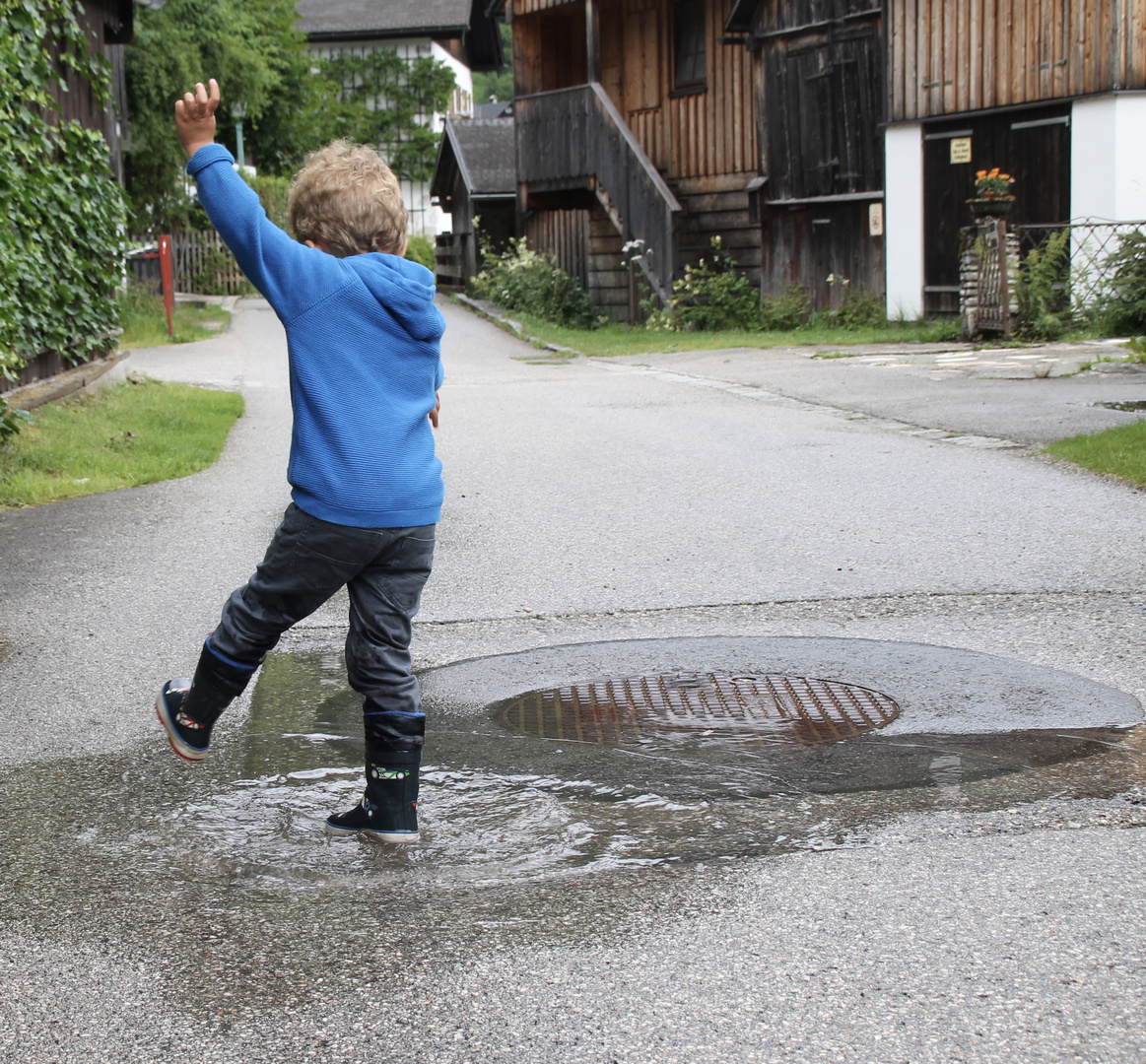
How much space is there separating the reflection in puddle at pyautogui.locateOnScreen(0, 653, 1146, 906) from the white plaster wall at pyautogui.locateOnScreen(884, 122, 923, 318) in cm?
1741

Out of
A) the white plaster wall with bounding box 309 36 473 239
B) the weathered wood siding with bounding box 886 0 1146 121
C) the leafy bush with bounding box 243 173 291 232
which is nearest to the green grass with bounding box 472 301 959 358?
the weathered wood siding with bounding box 886 0 1146 121

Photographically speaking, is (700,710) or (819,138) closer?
(700,710)

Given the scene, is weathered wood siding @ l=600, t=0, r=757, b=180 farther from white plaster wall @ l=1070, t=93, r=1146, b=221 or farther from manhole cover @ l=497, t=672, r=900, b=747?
manhole cover @ l=497, t=672, r=900, b=747

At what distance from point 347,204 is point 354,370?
0.36m

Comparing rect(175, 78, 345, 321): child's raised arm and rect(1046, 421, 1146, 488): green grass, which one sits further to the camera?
rect(1046, 421, 1146, 488): green grass

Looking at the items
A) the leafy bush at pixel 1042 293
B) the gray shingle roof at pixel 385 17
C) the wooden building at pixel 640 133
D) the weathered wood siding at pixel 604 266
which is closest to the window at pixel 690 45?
the wooden building at pixel 640 133

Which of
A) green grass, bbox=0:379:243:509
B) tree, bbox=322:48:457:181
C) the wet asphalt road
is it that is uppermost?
tree, bbox=322:48:457:181

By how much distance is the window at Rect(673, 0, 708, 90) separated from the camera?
24.5 metres

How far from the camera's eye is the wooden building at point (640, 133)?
23.6 meters

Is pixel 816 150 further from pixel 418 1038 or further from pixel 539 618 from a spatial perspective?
pixel 418 1038

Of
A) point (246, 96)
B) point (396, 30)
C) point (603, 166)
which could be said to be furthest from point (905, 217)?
point (396, 30)

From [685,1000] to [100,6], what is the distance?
665 inches

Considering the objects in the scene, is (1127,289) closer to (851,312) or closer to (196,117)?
(851,312)

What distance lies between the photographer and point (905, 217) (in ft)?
66.8
